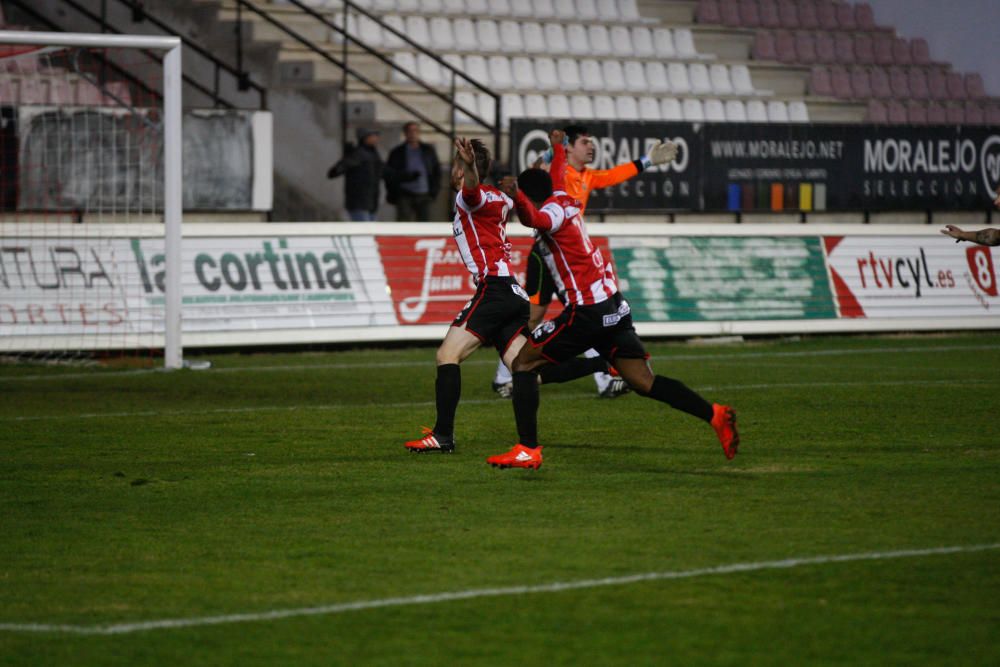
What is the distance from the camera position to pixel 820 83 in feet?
87.6

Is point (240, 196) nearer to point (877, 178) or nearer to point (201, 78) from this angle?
point (201, 78)

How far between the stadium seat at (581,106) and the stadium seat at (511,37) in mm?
1369

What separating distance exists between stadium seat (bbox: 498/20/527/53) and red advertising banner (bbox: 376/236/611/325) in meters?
7.49

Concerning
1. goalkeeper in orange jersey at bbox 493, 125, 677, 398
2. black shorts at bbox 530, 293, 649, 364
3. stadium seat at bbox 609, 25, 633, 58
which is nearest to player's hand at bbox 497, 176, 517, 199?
goalkeeper in orange jersey at bbox 493, 125, 677, 398

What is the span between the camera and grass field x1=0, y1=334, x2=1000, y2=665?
5.31 meters

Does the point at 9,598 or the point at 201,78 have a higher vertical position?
the point at 201,78

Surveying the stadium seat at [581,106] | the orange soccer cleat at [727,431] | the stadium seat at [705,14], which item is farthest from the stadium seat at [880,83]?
the orange soccer cleat at [727,431]

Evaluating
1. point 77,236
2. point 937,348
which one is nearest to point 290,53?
point 77,236

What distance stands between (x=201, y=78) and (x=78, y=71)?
284 cm

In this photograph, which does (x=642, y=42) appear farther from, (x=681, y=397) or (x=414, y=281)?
A: (x=681, y=397)

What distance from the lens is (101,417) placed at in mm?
11734

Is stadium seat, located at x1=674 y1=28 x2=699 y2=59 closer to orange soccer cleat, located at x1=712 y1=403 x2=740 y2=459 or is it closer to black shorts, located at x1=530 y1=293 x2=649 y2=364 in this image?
black shorts, located at x1=530 y1=293 x2=649 y2=364

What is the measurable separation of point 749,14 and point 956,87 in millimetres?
3859

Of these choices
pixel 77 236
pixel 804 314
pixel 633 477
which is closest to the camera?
pixel 633 477
